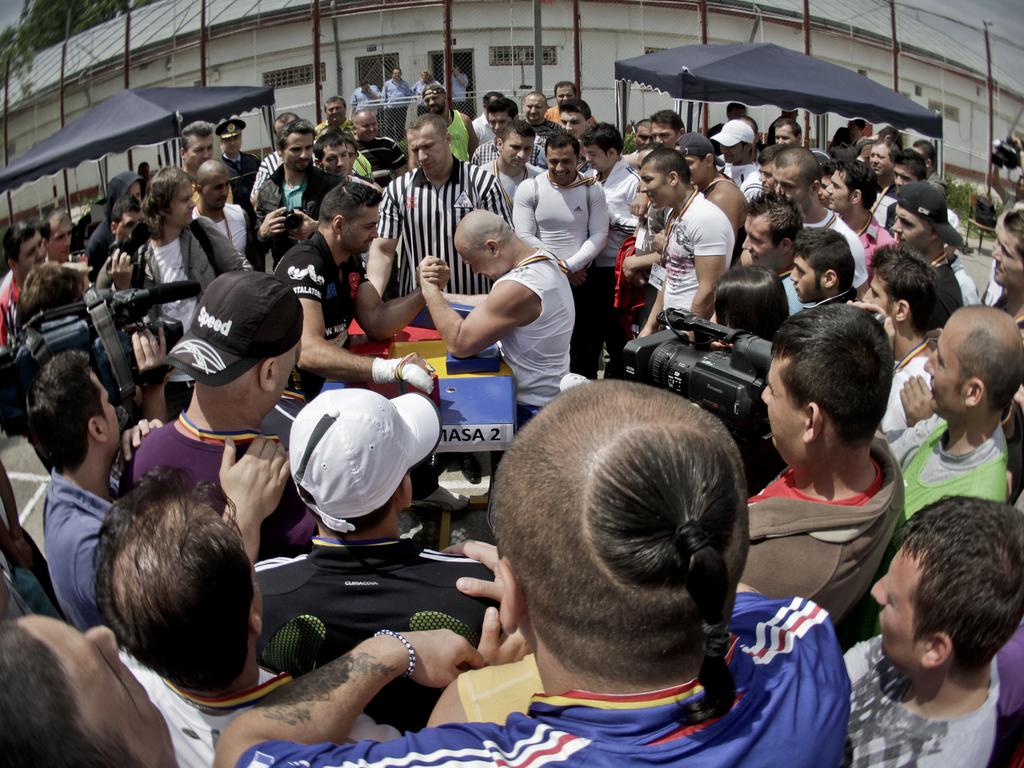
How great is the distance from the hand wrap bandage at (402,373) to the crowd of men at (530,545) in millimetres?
18

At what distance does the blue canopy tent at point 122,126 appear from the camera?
750cm

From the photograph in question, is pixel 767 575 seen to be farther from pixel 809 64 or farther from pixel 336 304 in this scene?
pixel 809 64

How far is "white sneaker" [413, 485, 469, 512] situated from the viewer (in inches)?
174

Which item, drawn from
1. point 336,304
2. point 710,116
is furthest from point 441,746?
point 710,116

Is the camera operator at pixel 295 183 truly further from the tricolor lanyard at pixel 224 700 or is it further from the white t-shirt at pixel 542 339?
the tricolor lanyard at pixel 224 700

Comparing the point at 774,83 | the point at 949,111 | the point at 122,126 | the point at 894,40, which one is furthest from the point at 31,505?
the point at 894,40

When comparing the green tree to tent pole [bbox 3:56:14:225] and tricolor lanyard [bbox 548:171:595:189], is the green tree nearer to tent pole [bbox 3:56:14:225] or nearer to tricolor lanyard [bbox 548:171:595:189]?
tent pole [bbox 3:56:14:225]

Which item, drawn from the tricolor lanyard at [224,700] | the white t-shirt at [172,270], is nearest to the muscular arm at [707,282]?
the white t-shirt at [172,270]

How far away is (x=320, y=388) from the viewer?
12.8 ft

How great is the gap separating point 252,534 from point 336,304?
187 centimetres

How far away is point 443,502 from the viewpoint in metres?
4.42

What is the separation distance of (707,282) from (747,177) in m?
2.79

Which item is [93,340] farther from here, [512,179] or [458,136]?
[458,136]

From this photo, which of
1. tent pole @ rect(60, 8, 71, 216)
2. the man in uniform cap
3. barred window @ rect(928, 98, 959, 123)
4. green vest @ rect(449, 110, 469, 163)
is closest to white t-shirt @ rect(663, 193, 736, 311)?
tent pole @ rect(60, 8, 71, 216)
